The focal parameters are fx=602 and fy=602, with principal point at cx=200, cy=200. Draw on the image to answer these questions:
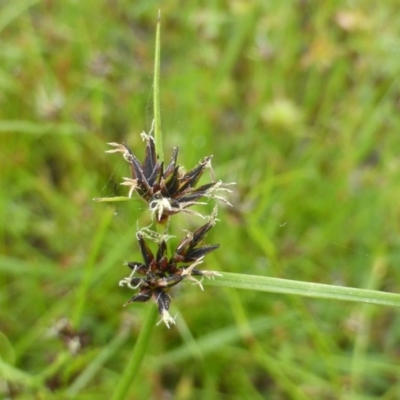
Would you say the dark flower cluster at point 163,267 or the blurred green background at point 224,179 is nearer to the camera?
the dark flower cluster at point 163,267

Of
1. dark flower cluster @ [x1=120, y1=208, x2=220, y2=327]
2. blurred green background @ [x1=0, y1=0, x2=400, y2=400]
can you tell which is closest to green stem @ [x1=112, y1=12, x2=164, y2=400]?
dark flower cluster @ [x1=120, y1=208, x2=220, y2=327]

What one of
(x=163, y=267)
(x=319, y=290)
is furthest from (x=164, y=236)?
(x=319, y=290)

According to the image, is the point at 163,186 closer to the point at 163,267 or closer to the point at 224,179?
the point at 163,267

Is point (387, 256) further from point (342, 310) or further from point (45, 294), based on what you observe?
point (45, 294)

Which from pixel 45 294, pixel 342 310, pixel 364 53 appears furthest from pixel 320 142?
pixel 45 294

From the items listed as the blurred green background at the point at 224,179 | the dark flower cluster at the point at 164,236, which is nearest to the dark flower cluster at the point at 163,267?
the dark flower cluster at the point at 164,236

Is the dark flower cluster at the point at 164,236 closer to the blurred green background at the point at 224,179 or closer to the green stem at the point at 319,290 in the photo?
the green stem at the point at 319,290

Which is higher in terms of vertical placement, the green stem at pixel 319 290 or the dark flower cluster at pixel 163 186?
the dark flower cluster at pixel 163 186
